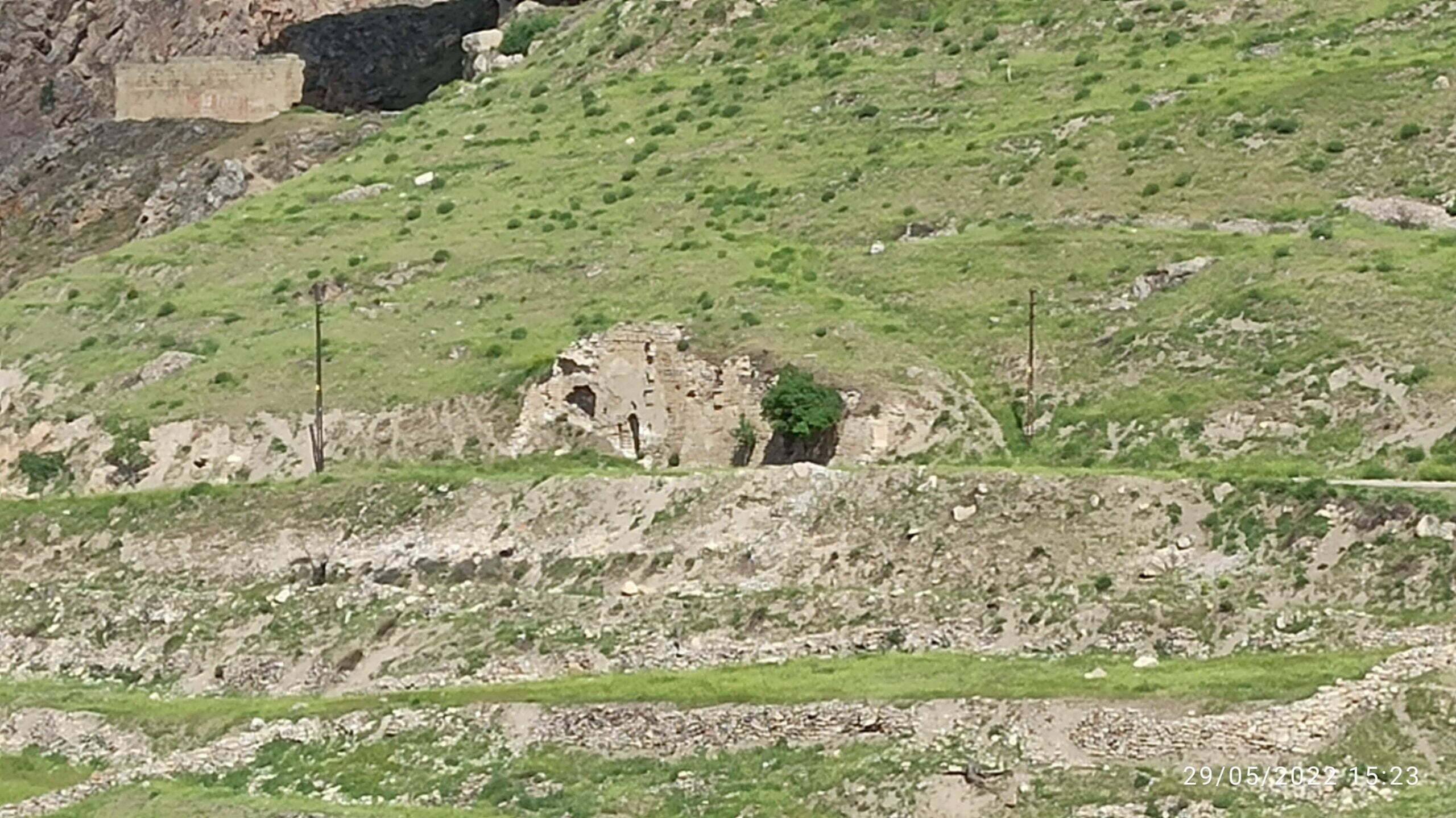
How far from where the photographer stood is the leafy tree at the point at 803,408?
69.3 m

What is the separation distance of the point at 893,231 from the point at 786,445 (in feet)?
41.2

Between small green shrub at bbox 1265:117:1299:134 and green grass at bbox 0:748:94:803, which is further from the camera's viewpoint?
small green shrub at bbox 1265:117:1299:134

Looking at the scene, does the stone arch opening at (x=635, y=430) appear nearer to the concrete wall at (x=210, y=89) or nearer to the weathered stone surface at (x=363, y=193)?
the weathered stone surface at (x=363, y=193)

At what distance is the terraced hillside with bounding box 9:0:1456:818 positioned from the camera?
51.8 meters

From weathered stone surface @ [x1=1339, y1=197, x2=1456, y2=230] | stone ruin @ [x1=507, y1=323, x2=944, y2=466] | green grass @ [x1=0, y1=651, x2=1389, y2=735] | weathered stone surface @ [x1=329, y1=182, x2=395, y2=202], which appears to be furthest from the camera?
weathered stone surface @ [x1=329, y1=182, x2=395, y2=202]

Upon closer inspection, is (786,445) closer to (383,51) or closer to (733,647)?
(733,647)

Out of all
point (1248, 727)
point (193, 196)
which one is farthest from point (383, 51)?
point (1248, 727)

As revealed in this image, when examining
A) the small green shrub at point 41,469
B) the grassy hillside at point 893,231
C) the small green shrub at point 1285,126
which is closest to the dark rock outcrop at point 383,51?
the grassy hillside at point 893,231

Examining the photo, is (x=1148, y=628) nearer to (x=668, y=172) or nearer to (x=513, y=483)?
(x=513, y=483)

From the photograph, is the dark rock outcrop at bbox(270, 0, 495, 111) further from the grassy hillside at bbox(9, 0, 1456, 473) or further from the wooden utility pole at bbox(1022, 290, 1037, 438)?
the wooden utility pole at bbox(1022, 290, 1037, 438)

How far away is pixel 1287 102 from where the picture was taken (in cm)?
8356

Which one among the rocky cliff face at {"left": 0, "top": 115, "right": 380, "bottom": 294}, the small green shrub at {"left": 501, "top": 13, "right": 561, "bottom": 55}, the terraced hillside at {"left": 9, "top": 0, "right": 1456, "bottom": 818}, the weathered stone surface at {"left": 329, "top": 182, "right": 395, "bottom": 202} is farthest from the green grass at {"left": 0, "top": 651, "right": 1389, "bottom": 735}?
the small green shrub at {"left": 501, "top": 13, "right": 561, "bottom": 55}

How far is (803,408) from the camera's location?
69.4 meters
